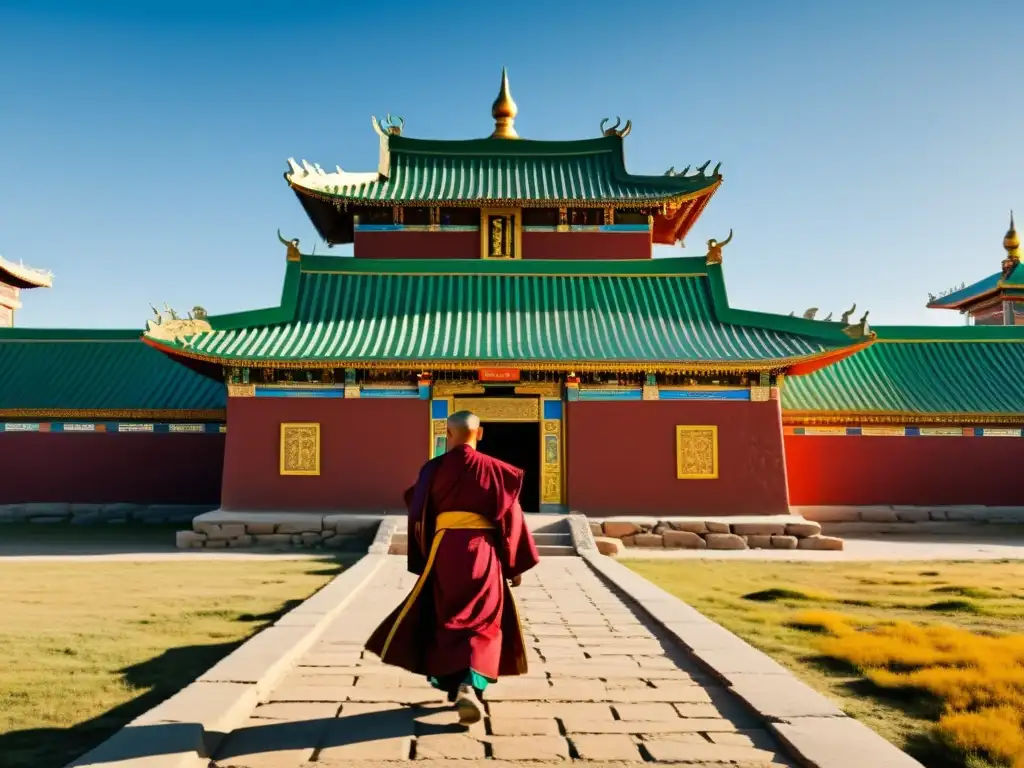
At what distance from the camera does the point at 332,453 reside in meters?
15.3

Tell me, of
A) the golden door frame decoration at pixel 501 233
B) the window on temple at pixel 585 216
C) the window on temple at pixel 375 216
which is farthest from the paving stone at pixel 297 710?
the window on temple at pixel 585 216

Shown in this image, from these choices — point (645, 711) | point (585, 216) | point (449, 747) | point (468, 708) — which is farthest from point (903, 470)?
point (449, 747)

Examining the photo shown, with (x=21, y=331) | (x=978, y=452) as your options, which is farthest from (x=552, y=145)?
(x=21, y=331)

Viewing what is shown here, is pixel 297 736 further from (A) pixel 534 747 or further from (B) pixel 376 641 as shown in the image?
(A) pixel 534 747

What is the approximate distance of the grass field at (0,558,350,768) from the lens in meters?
4.54

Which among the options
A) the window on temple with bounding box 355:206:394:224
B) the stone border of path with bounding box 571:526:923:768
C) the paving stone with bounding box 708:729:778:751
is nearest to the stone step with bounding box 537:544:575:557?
the stone border of path with bounding box 571:526:923:768

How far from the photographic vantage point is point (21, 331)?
20938 mm

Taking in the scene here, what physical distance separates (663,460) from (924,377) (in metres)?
7.86

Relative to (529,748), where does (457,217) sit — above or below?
above

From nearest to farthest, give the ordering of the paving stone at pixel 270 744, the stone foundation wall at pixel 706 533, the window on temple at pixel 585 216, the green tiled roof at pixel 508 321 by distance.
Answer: the paving stone at pixel 270 744, the stone foundation wall at pixel 706 533, the green tiled roof at pixel 508 321, the window on temple at pixel 585 216

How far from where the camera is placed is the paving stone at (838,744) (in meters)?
3.55

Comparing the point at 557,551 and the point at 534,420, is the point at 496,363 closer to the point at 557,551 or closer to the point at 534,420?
the point at 534,420

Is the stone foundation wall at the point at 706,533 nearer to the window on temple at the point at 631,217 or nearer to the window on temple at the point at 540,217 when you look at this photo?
the window on temple at the point at 540,217

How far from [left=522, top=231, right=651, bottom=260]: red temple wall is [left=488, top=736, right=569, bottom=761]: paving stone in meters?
16.4
